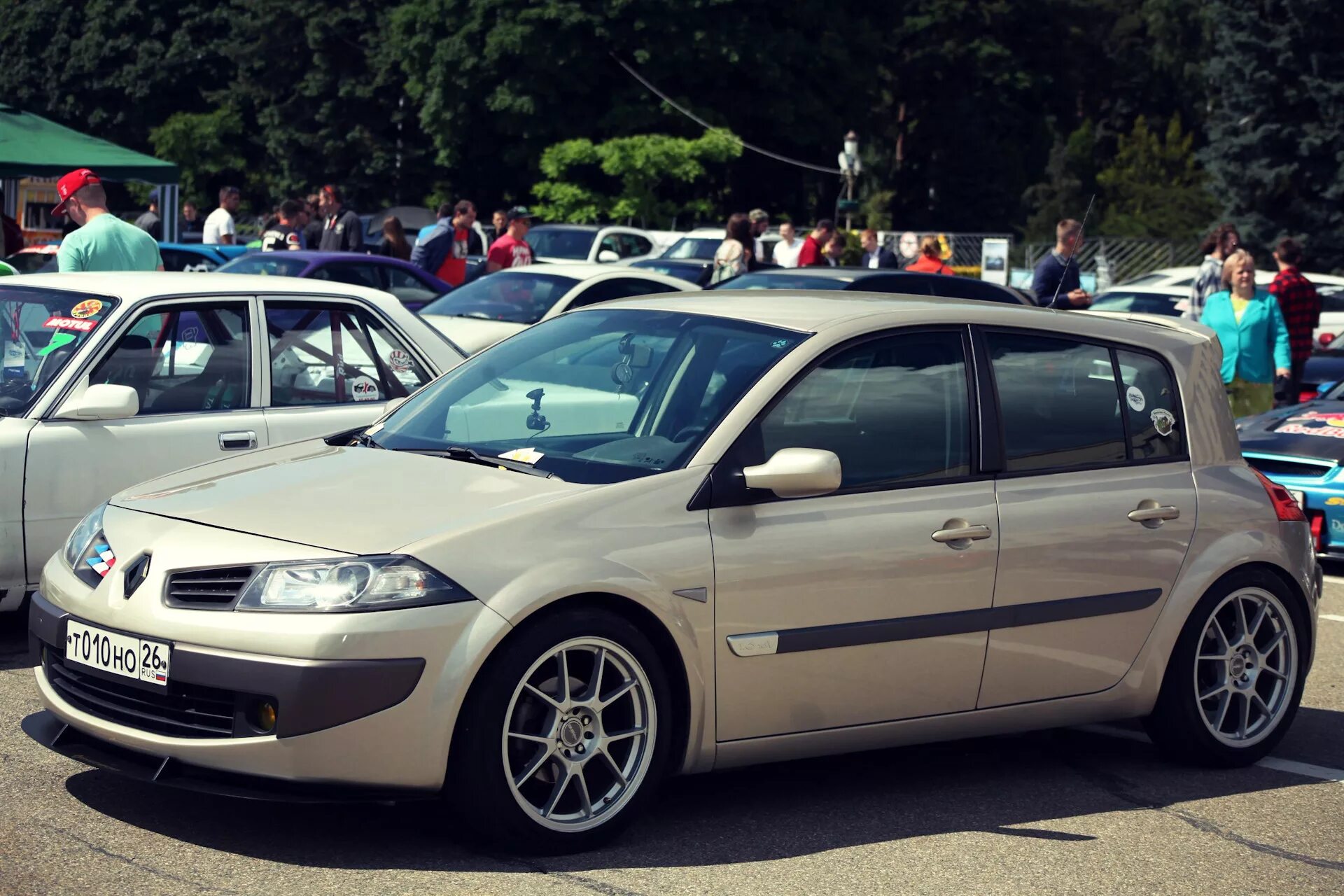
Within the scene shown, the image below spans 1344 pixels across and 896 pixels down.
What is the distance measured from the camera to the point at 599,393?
211 inches

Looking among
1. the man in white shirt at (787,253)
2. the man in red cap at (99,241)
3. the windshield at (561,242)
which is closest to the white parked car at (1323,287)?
the man in white shirt at (787,253)

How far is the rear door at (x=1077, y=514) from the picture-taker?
5336 millimetres

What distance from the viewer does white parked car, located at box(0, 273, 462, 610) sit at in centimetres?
656

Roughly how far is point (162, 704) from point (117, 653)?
0.18m

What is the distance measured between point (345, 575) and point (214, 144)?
57.3 m

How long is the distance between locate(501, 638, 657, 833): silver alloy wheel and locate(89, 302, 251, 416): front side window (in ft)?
9.98

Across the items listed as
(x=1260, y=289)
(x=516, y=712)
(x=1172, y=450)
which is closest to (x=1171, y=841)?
(x=1172, y=450)

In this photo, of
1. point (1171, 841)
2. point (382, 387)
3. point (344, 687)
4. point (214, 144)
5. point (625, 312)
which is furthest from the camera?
point (214, 144)

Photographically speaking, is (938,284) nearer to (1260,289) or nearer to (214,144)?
(1260,289)

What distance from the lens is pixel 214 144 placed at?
193 feet

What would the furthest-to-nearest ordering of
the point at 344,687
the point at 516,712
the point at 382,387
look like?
1. the point at 382,387
2. the point at 516,712
3. the point at 344,687

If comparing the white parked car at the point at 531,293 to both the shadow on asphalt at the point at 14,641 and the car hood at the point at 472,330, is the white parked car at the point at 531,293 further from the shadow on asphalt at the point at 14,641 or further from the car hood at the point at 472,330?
the shadow on asphalt at the point at 14,641

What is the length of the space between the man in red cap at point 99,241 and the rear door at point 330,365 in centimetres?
194

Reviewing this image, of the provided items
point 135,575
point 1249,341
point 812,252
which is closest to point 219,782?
point 135,575
